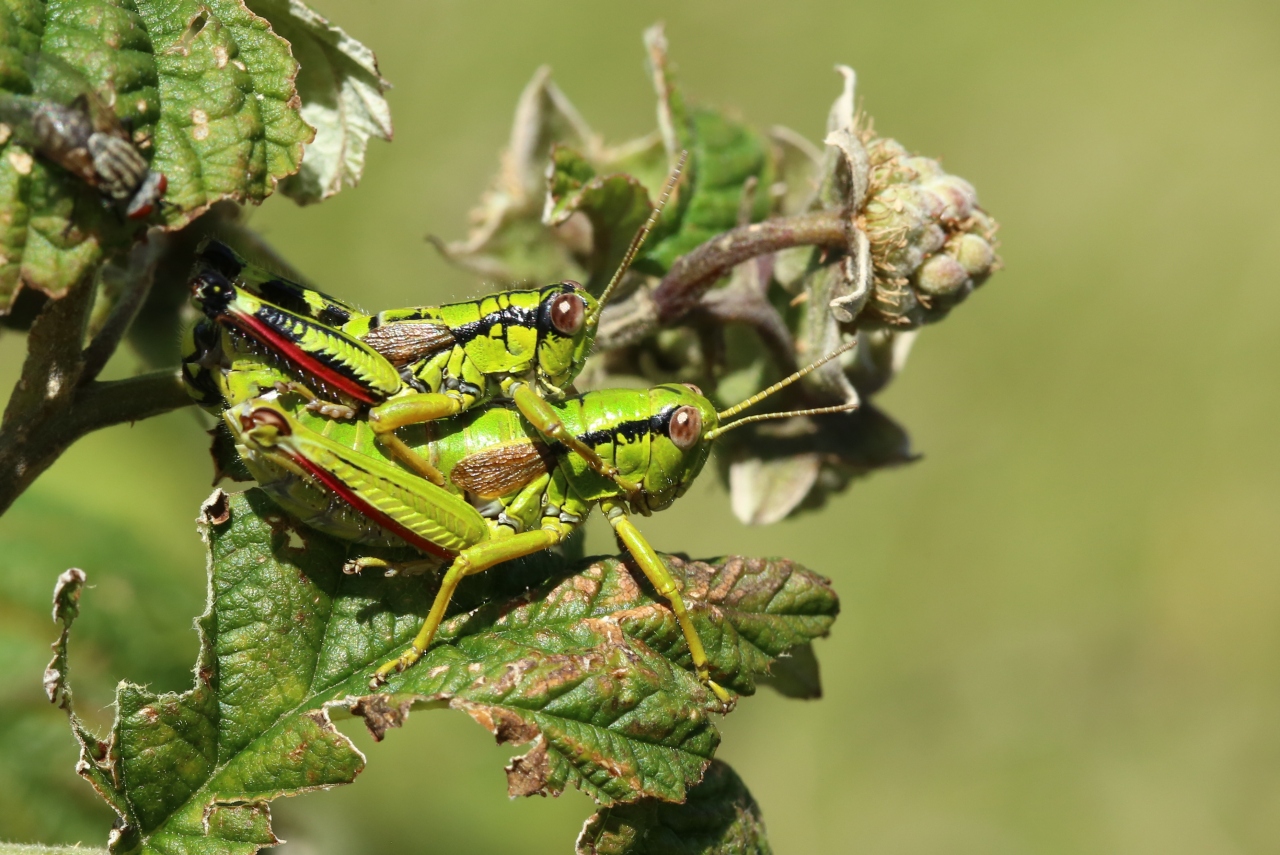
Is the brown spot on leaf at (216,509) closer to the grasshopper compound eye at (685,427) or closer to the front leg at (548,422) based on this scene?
the front leg at (548,422)

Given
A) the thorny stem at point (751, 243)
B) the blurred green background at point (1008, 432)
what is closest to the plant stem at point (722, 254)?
the thorny stem at point (751, 243)

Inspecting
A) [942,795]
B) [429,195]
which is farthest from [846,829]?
[429,195]

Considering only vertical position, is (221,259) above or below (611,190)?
below

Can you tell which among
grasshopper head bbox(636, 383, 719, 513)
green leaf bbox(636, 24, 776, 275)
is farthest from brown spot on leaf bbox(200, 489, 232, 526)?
green leaf bbox(636, 24, 776, 275)

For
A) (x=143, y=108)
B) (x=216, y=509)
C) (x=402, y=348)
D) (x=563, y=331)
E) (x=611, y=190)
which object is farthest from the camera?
(x=611, y=190)

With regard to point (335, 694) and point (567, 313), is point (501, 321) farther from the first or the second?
point (335, 694)

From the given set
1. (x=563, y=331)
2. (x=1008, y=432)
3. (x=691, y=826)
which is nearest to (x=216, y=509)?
(x=563, y=331)

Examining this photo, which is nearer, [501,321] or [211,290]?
[211,290]

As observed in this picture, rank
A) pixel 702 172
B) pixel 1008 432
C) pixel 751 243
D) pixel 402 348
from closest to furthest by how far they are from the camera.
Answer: pixel 402 348 < pixel 751 243 < pixel 702 172 < pixel 1008 432
